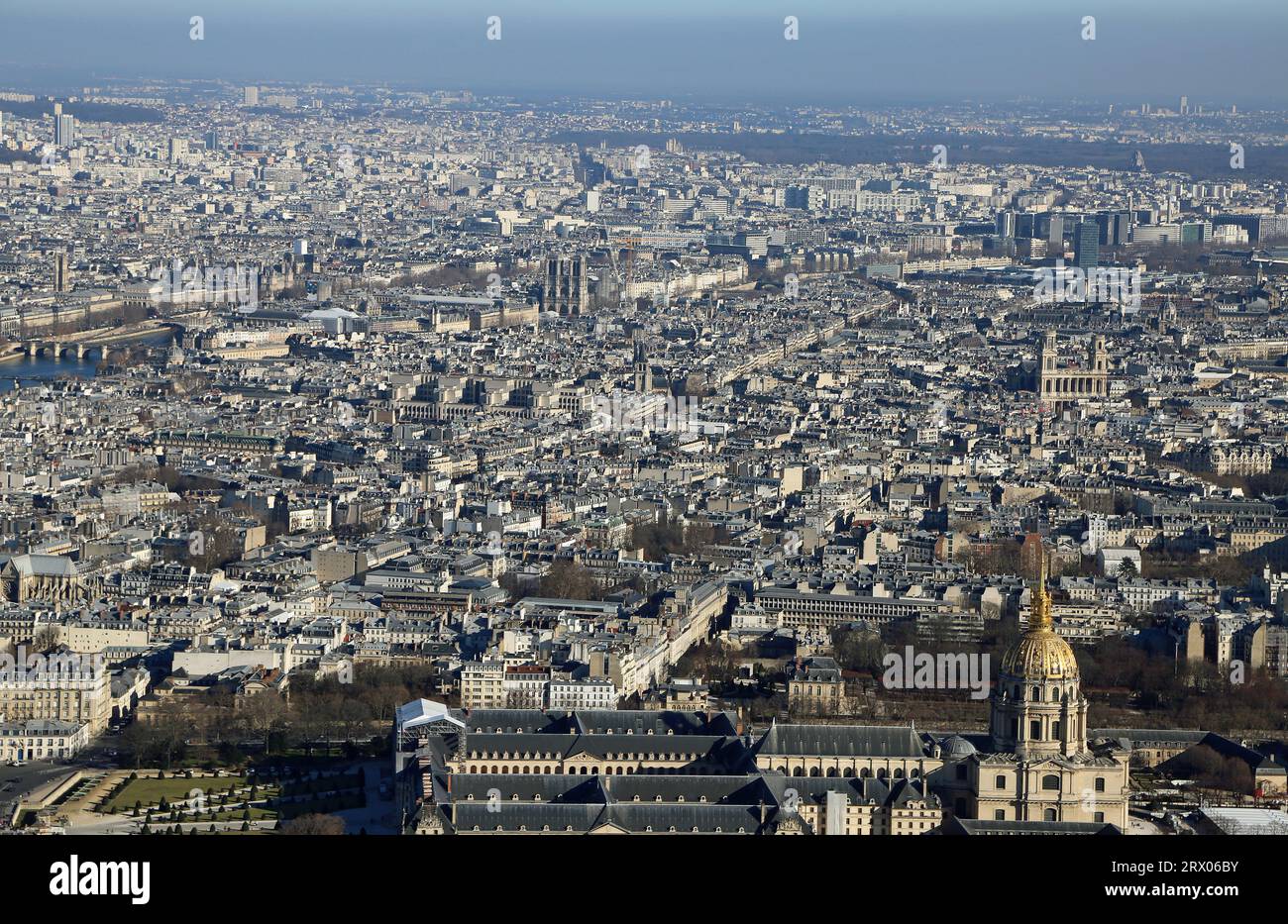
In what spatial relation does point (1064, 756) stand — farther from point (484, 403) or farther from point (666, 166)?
point (666, 166)

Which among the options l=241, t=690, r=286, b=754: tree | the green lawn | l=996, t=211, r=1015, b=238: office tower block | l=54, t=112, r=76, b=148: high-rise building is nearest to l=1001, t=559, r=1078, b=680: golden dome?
the green lawn

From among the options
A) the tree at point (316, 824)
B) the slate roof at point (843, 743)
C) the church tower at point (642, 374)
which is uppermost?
the slate roof at point (843, 743)

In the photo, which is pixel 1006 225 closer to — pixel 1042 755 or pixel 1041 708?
pixel 1041 708

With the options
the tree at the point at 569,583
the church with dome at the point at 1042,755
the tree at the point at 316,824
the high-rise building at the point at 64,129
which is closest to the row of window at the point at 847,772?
the church with dome at the point at 1042,755

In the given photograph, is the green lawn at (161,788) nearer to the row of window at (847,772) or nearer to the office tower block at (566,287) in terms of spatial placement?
the row of window at (847,772)

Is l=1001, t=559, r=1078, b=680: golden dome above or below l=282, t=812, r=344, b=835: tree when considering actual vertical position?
above

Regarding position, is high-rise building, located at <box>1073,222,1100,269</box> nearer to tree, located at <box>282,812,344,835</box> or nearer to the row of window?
the row of window
